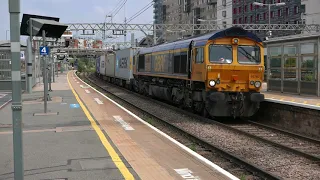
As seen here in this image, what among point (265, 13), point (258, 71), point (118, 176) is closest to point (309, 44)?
point (258, 71)

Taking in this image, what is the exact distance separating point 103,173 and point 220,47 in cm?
854

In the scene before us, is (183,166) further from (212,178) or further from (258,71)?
(258,71)

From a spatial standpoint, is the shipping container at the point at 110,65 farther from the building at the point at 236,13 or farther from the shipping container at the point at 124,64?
the building at the point at 236,13

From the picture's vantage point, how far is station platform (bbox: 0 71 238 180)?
671 cm

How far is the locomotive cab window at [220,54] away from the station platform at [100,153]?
3494mm

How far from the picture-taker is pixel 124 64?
3139cm

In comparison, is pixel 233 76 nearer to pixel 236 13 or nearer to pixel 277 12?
pixel 277 12

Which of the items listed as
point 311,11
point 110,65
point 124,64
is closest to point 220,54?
point 124,64

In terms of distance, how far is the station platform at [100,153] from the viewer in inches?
264

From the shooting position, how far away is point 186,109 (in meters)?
17.7

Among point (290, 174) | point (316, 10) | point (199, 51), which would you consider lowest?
point (290, 174)

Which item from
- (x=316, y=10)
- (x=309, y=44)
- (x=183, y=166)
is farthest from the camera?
(x=316, y=10)

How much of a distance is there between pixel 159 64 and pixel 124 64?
11859 mm

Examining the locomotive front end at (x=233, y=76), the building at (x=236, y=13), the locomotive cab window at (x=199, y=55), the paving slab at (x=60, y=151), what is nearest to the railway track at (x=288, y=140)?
the locomotive front end at (x=233, y=76)
